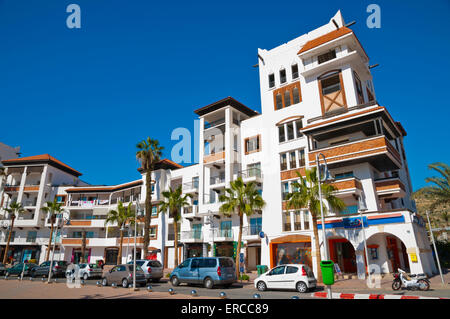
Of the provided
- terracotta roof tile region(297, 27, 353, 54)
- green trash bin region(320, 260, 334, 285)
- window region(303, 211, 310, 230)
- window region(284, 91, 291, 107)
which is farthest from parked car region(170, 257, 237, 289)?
terracotta roof tile region(297, 27, 353, 54)

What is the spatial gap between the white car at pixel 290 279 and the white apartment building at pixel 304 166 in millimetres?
7891

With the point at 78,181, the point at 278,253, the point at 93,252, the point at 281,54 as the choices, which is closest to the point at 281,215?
the point at 278,253

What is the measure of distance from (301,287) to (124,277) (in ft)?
37.9

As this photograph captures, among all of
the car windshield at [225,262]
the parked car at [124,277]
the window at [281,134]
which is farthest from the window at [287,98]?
the parked car at [124,277]

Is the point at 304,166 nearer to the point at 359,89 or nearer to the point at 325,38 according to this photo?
the point at 359,89

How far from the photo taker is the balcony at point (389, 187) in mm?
25911

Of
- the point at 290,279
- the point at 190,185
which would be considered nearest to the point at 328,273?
the point at 290,279

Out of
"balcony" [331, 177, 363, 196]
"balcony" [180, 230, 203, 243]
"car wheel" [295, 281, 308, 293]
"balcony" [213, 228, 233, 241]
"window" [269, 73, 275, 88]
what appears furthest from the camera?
"balcony" [180, 230, 203, 243]

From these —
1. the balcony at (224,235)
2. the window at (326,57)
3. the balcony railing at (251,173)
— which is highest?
the window at (326,57)

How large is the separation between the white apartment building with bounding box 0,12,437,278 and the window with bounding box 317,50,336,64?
100 millimetres

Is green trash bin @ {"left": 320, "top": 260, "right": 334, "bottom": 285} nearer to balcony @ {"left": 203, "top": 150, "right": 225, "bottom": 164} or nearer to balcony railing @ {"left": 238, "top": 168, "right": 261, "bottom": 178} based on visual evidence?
balcony railing @ {"left": 238, "top": 168, "right": 261, "bottom": 178}

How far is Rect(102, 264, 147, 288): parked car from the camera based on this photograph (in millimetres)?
20109

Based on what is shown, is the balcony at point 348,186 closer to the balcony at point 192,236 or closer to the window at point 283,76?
the window at point 283,76
